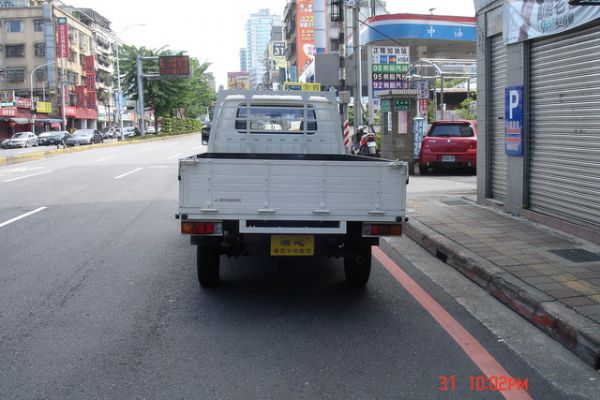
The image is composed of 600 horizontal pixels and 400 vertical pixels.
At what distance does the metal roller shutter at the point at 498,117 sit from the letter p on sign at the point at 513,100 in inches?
30.6


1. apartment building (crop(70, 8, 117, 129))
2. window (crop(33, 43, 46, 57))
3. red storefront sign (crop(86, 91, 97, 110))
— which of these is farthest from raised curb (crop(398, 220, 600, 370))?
apartment building (crop(70, 8, 117, 129))

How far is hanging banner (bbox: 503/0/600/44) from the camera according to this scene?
756 cm

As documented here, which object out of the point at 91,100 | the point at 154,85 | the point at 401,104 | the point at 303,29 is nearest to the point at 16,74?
the point at 91,100

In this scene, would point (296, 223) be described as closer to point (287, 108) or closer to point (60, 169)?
point (287, 108)

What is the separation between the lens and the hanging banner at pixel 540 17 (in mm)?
7562

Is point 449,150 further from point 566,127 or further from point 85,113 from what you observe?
point 85,113

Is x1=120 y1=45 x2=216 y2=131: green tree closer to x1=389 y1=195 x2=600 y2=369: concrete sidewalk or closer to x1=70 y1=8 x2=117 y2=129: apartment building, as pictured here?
x1=70 y1=8 x2=117 y2=129: apartment building

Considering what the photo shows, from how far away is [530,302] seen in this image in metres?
5.17

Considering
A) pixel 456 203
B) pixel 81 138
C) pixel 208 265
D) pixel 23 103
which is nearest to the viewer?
pixel 208 265

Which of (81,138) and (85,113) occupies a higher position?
(85,113)

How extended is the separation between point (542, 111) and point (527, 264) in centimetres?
333

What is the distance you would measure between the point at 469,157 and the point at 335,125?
415 inches

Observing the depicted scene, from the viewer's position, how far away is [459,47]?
99.5 ft

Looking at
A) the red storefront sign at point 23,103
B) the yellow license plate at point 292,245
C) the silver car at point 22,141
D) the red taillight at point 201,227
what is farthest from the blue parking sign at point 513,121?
the red storefront sign at point 23,103
